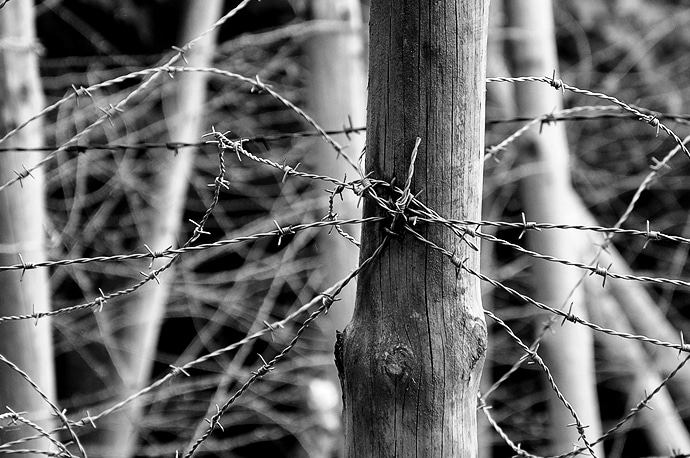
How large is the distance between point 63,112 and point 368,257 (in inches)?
140

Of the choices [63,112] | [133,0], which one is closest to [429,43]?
[63,112]

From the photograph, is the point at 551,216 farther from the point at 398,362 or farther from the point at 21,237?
the point at 398,362

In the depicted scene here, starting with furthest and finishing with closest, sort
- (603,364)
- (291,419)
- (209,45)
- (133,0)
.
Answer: (603,364) → (291,419) → (133,0) → (209,45)

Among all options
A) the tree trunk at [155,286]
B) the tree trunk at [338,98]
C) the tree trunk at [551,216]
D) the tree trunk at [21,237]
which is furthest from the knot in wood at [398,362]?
the tree trunk at [155,286]

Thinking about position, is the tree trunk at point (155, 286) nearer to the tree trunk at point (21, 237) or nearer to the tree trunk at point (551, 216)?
the tree trunk at point (21, 237)

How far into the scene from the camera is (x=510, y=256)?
20.4 feet

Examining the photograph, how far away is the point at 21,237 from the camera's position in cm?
266

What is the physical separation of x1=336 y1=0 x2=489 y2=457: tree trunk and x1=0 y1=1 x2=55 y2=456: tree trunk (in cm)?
170

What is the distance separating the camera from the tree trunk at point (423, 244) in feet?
3.92

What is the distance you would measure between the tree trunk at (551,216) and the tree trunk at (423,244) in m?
2.39

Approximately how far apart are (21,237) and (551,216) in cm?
238

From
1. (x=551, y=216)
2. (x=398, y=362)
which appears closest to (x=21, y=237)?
(x=398, y=362)

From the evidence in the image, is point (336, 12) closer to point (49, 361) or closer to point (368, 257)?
point (49, 361)

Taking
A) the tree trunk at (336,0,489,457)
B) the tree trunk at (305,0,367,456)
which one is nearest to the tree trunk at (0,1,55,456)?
the tree trunk at (305,0,367,456)
